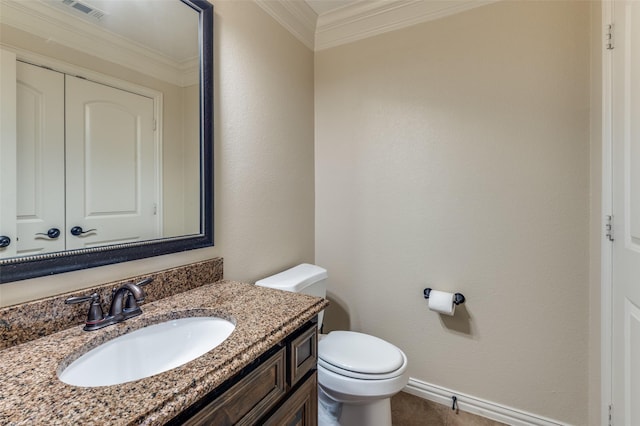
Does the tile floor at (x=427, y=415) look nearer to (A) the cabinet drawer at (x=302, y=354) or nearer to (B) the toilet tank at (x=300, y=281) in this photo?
(B) the toilet tank at (x=300, y=281)

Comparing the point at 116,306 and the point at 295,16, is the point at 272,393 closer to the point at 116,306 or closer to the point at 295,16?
Answer: the point at 116,306

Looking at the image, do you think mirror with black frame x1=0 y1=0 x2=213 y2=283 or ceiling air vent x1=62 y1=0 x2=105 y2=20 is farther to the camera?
ceiling air vent x1=62 y1=0 x2=105 y2=20

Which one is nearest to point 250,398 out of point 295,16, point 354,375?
point 354,375

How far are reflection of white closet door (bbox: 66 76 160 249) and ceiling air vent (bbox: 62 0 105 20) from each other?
230 mm

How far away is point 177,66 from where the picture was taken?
4.02ft

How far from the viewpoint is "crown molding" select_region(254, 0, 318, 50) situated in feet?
5.40

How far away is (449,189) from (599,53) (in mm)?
833

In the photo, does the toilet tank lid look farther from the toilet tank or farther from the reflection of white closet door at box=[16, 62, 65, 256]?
the reflection of white closet door at box=[16, 62, 65, 256]
